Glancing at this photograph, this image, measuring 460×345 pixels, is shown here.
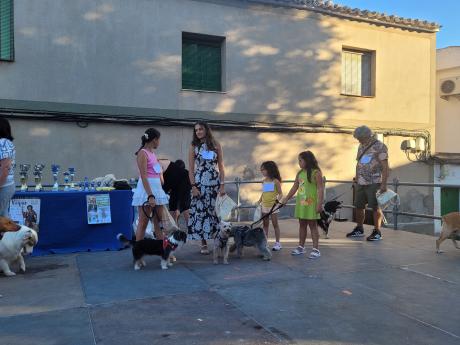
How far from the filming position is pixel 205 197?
19.9ft

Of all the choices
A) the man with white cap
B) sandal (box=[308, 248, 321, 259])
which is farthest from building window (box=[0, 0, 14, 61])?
sandal (box=[308, 248, 321, 259])

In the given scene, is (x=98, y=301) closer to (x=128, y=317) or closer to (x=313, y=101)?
(x=128, y=317)

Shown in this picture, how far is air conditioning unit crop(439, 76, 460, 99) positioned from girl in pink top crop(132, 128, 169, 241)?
17210 millimetres

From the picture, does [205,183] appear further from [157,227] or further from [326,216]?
Answer: [326,216]

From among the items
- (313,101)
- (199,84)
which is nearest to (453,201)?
(313,101)

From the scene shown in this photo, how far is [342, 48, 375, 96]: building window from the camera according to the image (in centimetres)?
1365

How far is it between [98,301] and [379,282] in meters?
3.14

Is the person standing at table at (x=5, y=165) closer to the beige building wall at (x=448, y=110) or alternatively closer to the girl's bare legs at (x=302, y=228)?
the girl's bare legs at (x=302, y=228)

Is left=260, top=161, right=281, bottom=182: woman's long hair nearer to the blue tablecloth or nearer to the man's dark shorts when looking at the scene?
the man's dark shorts

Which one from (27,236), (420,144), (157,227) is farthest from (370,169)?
(420,144)

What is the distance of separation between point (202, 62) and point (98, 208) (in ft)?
20.2

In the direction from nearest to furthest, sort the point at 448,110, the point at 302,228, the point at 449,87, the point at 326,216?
the point at 302,228 → the point at 326,216 → the point at 449,87 → the point at 448,110

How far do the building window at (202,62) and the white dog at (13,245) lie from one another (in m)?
6.92

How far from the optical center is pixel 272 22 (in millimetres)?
12297
